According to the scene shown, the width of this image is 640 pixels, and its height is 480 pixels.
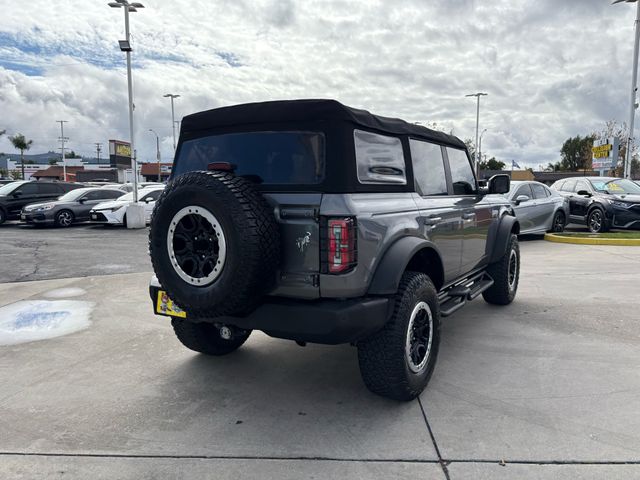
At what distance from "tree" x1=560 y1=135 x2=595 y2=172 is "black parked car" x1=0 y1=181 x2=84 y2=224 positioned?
61.9 meters

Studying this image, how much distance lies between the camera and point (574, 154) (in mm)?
65875

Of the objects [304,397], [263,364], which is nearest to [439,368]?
[304,397]

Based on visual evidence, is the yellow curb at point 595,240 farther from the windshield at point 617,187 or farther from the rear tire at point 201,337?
the rear tire at point 201,337

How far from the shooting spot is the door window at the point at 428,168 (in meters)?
3.84

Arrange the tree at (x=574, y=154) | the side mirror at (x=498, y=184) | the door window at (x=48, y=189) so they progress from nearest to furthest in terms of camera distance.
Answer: the side mirror at (x=498, y=184) < the door window at (x=48, y=189) < the tree at (x=574, y=154)

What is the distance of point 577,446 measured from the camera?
2711 millimetres

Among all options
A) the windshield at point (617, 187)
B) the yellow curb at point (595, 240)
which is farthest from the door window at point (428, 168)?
the windshield at point (617, 187)

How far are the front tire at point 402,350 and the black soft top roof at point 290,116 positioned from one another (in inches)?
43.0

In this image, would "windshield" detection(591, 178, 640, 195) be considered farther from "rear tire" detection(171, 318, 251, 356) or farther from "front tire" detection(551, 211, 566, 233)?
"rear tire" detection(171, 318, 251, 356)

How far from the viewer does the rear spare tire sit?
2738 millimetres

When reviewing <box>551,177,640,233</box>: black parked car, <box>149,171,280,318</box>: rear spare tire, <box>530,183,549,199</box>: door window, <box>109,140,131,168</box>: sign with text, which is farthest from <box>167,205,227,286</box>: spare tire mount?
<box>109,140,131,168</box>: sign with text

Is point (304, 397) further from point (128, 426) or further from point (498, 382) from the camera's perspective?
point (498, 382)

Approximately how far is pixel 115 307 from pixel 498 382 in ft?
14.5

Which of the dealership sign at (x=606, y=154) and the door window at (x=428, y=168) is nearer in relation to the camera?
the door window at (x=428, y=168)
